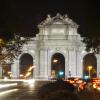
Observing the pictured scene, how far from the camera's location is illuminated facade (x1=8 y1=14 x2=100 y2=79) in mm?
159375

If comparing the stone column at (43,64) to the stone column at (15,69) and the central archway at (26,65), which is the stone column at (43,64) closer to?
the central archway at (26,65)

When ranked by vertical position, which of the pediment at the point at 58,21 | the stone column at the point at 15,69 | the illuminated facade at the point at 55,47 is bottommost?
the stone column at the point at 15,69

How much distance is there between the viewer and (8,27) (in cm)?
4247

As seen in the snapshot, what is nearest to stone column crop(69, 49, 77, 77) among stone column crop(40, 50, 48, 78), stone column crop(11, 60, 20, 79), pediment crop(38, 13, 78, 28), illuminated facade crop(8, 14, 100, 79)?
illuminated facade crop(8, 14, 100, 79)

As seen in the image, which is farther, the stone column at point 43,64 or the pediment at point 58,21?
the stone column at point 43,64

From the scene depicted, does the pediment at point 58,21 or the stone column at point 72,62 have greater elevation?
the pediment at point 58,21

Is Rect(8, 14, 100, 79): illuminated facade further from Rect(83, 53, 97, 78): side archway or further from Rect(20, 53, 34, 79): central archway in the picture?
Rect(83, 53, 97, 78): side archway

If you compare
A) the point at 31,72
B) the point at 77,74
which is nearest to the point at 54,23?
the point at 77,74

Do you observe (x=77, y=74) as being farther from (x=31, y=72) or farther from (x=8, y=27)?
(x=8, y=27)

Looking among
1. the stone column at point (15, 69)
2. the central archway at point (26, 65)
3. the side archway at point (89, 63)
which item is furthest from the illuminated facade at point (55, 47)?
the side archway at point (89, 63)

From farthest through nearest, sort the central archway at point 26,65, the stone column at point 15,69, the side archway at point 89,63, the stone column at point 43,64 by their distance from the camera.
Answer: the side archway at point 89,63 < the central archway at point 26,65 < the stone column at point 43,64 < the stone column at point 15,69

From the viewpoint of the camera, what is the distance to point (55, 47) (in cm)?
16125

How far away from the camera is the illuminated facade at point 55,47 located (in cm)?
15938

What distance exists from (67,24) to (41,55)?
11281 mm
